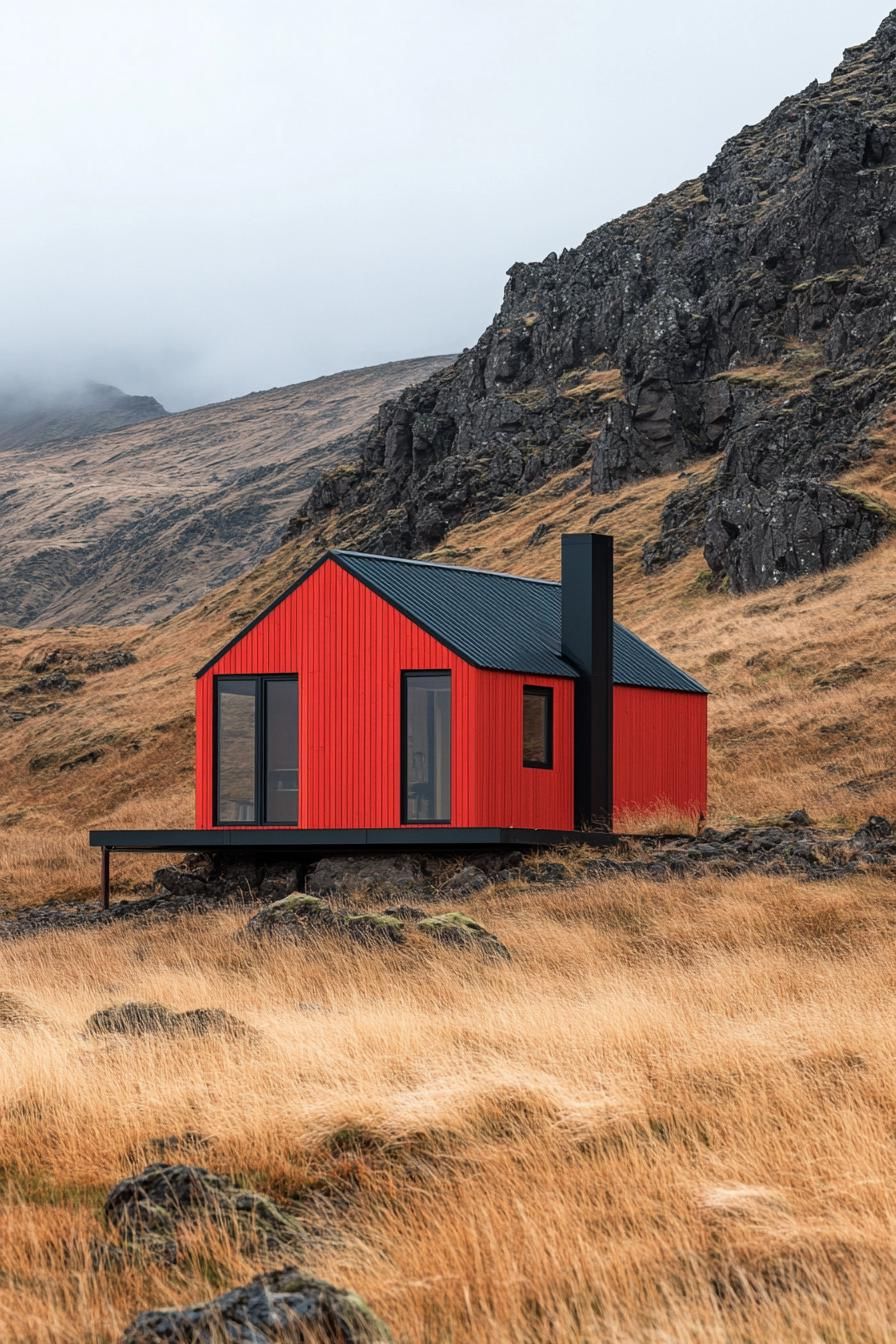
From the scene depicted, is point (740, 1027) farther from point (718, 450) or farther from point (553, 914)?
point (718, 450)

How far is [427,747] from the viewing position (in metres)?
24.4

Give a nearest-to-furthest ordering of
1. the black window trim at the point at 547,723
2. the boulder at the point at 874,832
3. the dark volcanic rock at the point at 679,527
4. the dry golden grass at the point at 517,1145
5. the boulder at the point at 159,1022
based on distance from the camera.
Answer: the dry golden grass at the point at 517,1145
the boulder at the point at 159,1022
the boulder at the point at 874,832
the black window trim at the point at 547,723
the dark volcanic rock at the point at 679,527

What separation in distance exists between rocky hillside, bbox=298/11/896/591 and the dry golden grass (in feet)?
143

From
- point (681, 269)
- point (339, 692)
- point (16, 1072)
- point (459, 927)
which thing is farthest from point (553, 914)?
point (681, 269)

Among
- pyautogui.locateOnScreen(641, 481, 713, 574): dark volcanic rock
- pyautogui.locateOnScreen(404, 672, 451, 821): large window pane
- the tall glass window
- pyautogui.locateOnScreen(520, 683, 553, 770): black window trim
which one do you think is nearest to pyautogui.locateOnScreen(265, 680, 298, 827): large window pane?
the tall glass window

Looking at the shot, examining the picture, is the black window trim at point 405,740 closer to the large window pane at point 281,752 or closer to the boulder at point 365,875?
the boulder at point 365,875

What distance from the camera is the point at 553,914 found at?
1869 cm

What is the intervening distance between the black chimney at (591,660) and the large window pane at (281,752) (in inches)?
174

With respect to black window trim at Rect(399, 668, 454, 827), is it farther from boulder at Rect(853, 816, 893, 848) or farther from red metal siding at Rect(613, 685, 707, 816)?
boulder at Rect(853, 816, 893, 848)

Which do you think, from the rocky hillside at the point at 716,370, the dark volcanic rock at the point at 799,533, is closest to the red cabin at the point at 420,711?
the dark volcanic rock at the point at 799,533

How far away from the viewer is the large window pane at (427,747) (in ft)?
78.8

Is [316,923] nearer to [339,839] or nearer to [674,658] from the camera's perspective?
[339,839]

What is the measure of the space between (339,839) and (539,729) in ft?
11.7

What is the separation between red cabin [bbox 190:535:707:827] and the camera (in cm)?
2377
